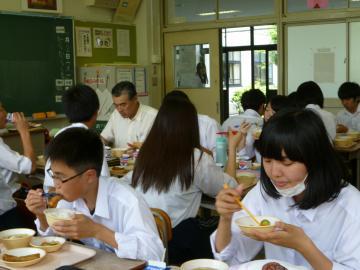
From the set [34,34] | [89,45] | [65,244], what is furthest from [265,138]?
[89,45]

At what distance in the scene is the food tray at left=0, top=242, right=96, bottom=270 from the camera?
1604 millimetres

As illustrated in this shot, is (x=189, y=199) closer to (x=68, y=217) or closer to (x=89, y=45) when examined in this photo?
(x=68, y=217)

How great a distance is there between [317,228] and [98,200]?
2.59ft

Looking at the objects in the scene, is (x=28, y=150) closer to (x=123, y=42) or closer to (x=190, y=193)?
(x=190, y=193)

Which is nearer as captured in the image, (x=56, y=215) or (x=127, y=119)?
(x=56, y=215)

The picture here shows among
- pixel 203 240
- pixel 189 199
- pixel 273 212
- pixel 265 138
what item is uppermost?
pixel 265 138

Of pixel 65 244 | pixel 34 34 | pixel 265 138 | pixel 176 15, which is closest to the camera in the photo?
pixel 265 138

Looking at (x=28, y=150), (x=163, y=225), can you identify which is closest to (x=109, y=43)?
(x=28, y=150)

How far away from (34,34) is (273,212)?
4886 mm

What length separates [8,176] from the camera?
3.37 m

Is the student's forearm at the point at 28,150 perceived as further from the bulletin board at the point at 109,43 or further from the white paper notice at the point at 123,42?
the white paper notice at the point at 123,42

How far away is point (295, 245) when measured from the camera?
1443 mm

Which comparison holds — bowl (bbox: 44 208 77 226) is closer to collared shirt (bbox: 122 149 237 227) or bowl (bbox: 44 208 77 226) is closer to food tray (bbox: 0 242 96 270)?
food tray (bbox: 0 242 96 270)

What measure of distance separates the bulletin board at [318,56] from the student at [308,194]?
492 cm
